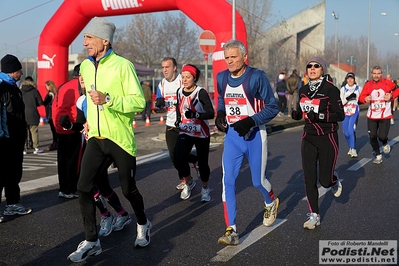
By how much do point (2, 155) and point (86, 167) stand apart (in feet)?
7.50

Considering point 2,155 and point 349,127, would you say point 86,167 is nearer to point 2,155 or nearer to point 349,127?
point 2,155

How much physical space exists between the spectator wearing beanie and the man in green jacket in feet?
7.05

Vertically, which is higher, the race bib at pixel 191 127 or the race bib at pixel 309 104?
the race bib at pixel 309 104

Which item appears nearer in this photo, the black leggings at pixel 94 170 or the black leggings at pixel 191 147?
the black leggings at pixel 94 170

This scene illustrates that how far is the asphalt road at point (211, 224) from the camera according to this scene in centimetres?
492

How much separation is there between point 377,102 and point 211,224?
19.2ft

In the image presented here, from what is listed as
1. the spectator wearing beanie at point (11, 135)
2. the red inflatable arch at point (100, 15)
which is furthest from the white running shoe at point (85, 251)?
the red inflatable arch at point (100, 15)

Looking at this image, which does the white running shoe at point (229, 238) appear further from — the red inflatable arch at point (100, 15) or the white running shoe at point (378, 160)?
the red inflatable arch at point (100, 15)

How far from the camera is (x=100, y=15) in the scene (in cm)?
1794

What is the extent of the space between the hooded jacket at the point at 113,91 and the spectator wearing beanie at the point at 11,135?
2198mm

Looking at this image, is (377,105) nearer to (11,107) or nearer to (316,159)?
(316,159)

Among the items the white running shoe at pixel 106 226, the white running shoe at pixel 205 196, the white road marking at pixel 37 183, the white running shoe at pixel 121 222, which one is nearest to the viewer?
the white running shoe at pixel 106 226

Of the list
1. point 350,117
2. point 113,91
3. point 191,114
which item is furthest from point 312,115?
A: point 350,117

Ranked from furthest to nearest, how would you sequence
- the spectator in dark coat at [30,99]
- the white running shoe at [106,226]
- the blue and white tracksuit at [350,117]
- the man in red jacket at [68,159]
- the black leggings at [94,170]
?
the spectator in dark coat at [30,99] < the blue and white tracksuit at [350,117] < the man in red jacket at [68,159] < the white running shoe at [106,226] < the black leggings at [94,170]
